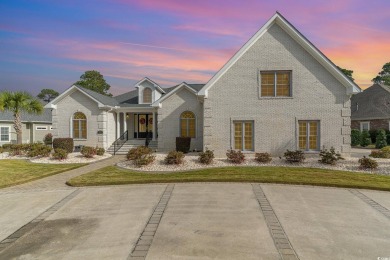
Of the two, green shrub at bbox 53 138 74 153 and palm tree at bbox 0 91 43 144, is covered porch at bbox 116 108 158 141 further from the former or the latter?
palm tree at bbox 0 91 43 144

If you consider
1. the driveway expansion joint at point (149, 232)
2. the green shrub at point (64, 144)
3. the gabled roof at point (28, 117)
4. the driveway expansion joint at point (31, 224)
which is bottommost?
the driveway expansion joint at point (31, 224)

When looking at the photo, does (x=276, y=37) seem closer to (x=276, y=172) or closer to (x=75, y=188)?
(x=276, y=172)

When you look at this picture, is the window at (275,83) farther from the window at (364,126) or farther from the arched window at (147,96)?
the window at (364,126)

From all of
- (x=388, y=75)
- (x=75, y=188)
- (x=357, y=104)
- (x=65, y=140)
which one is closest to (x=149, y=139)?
(x=65, y=140)

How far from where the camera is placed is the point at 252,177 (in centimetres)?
1180

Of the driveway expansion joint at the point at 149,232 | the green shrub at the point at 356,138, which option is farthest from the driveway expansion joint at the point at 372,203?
the green shrub at the point at 356,138

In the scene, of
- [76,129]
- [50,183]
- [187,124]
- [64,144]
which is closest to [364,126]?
[187,124]

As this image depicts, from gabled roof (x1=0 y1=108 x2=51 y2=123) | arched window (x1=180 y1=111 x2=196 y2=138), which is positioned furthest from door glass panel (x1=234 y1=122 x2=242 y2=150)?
gabled roof (x1=0 y1=108 x2=51 y2=123)

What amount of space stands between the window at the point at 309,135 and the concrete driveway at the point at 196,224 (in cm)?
725

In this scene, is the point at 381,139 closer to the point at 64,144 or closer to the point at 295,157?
the point at 295,157

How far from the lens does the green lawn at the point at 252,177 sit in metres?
11.1

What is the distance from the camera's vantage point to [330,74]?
1681cm

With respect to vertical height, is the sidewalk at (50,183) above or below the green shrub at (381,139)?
below

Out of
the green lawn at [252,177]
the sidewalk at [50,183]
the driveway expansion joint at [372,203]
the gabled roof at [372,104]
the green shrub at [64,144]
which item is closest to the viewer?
the driveway expansion joint at [372,203]
